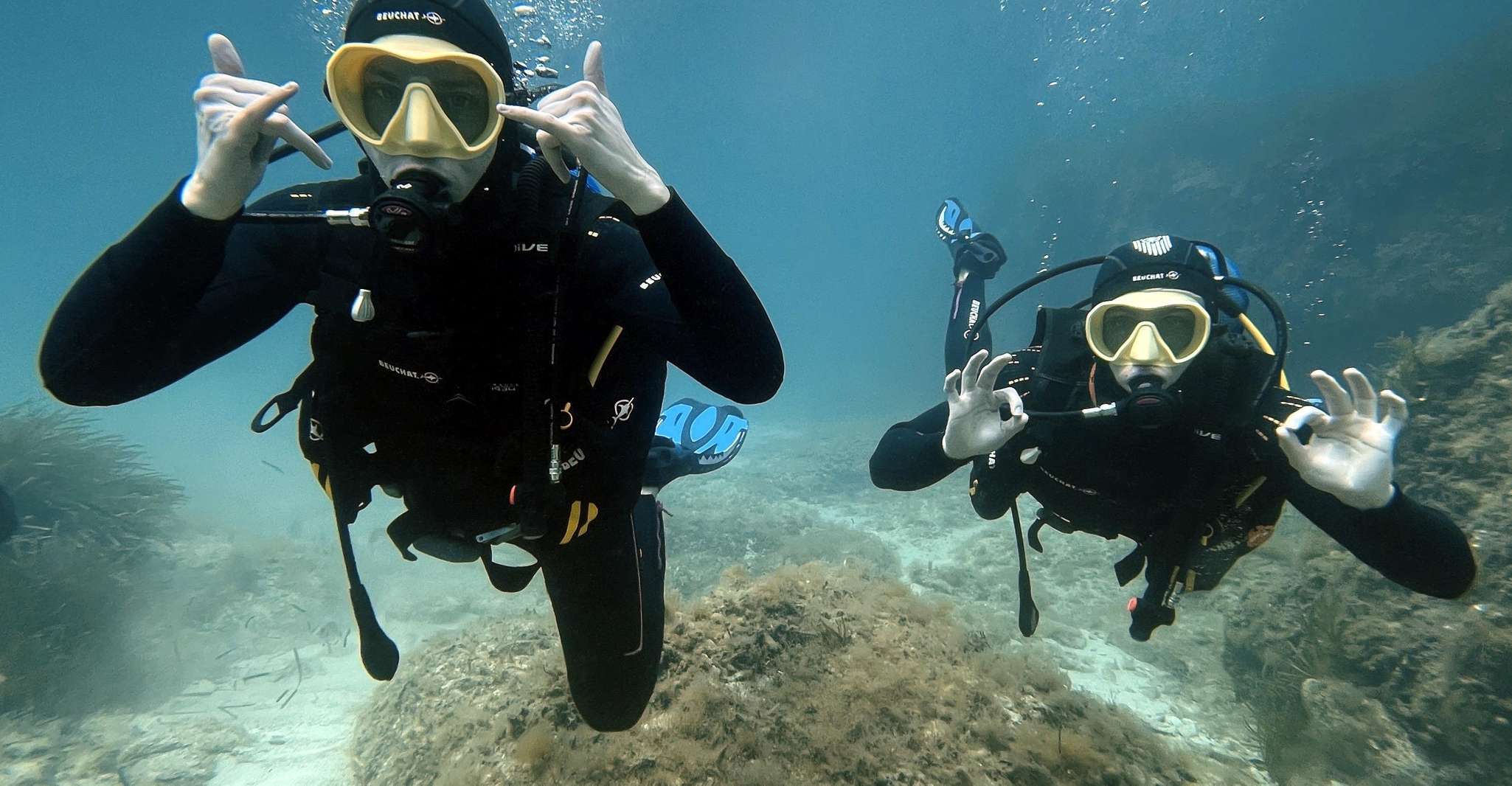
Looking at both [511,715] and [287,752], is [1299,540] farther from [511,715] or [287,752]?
[287,752]

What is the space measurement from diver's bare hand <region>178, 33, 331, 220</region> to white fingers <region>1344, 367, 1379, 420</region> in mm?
3979

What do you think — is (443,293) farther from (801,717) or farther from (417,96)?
(801,717)

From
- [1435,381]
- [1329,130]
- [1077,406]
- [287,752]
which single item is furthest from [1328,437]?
[1329,130]

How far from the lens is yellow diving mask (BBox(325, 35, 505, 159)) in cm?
185

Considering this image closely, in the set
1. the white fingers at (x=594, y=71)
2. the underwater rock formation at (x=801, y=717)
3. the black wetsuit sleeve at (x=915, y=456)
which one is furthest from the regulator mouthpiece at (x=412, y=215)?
the underwater rock formation at (x=801, y=717)

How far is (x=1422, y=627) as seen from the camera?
540 centimetres

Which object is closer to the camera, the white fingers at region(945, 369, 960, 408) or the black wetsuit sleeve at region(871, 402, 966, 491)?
the white fingers at region(945, 369, 960, 408)

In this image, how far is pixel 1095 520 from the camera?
3.72 meters

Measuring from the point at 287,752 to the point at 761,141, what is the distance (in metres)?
81.2

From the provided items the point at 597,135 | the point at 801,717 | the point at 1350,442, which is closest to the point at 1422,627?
the point at 1350,442

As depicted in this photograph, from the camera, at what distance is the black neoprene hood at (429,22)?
2.11 metres

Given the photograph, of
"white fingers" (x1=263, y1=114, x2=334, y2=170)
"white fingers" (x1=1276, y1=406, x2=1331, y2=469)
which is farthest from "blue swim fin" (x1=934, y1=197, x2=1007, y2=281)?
"white fingers" (x1=263, y1=114, x2=334, y2=170)

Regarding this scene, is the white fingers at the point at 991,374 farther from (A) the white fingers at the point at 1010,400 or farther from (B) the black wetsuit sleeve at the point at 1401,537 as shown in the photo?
(B) the black wetsuit sleeve at the point at 1401,537

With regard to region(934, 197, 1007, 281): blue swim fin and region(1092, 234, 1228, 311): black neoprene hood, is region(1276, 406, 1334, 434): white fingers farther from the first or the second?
region(934, 197, 1007, 281): blue swim fin
